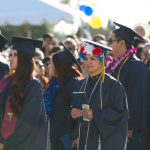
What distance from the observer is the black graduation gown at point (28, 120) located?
7688 mm

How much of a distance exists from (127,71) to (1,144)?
7.49ft

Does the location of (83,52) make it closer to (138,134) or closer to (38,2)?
(138,134)

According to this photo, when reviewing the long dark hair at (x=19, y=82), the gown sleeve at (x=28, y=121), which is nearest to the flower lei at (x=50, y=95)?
the gown sleeve at (x=28, y=121)

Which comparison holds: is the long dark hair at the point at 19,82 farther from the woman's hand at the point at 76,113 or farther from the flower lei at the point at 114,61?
the flower lei at the point at 114,61

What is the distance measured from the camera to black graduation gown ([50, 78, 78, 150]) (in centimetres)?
905

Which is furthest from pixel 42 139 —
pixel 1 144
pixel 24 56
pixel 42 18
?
pixel 42 18

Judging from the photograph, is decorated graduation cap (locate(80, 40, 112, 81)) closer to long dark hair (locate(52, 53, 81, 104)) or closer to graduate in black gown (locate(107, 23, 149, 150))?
long dark hair (locate(52, 53, 81, 104))

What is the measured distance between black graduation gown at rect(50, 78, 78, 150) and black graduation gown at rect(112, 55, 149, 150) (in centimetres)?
67

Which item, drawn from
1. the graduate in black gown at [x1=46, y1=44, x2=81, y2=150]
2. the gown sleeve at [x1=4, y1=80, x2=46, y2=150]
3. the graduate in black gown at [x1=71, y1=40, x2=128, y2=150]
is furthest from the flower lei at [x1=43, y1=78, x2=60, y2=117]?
the gown sleeve at [x1=4, y1=80, x2=46, y2=150]

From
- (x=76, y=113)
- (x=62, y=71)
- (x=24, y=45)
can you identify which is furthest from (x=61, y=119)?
(x=24, y=45)

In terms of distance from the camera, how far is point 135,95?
921 cm

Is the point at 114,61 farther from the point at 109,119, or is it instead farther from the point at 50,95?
the point at 109,119

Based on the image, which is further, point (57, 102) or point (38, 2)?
point (38, 2)

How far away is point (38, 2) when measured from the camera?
14664mm
